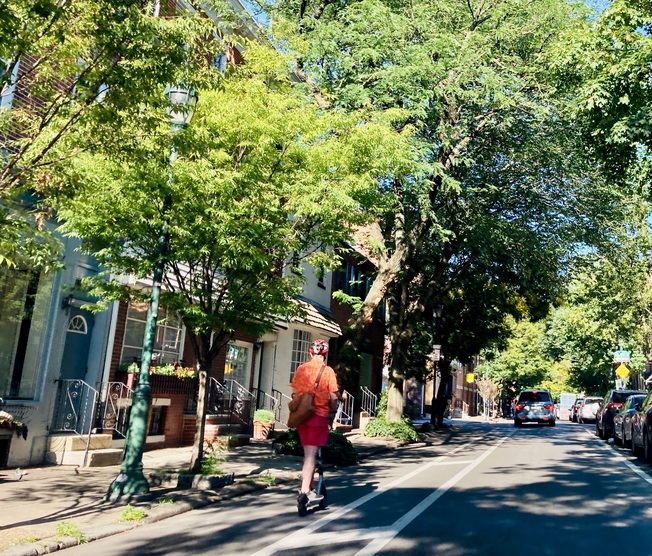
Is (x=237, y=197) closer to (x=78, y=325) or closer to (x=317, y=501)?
(x=317, y=501)

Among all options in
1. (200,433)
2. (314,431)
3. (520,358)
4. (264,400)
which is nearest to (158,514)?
(314,431)

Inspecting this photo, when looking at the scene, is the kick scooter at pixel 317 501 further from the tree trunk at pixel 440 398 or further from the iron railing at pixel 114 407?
the tree trunk at pixel 440 398

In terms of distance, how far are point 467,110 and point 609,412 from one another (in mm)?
12328

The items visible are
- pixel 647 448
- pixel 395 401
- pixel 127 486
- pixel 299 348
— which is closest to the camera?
pixel 127 486

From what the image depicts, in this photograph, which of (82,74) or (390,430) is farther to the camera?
(390,430)

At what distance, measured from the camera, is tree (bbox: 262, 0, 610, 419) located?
1555cm

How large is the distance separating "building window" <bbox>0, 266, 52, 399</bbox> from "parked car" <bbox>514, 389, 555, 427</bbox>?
27.5 meters

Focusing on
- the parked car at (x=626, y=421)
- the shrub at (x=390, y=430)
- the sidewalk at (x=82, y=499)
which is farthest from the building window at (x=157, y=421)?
the parked car at (x=626, y=421)

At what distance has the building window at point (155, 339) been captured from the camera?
13922 mm

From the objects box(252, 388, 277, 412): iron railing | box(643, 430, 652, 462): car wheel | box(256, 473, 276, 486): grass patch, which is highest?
box(252, 388, 277, 412): iron railing

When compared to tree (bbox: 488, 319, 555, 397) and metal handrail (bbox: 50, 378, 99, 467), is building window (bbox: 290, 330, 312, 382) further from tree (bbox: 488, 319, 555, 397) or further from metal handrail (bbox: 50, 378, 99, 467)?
tree (bbox: 488, 319, 555, 397)

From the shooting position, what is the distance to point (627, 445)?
1881 cm

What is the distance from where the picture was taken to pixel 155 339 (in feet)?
47.6

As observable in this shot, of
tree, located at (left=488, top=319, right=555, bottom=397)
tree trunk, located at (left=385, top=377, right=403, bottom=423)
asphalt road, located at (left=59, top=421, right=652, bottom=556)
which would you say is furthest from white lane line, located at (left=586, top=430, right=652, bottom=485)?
tree, located at (left=488, top=319, right=555, bottom=397)
